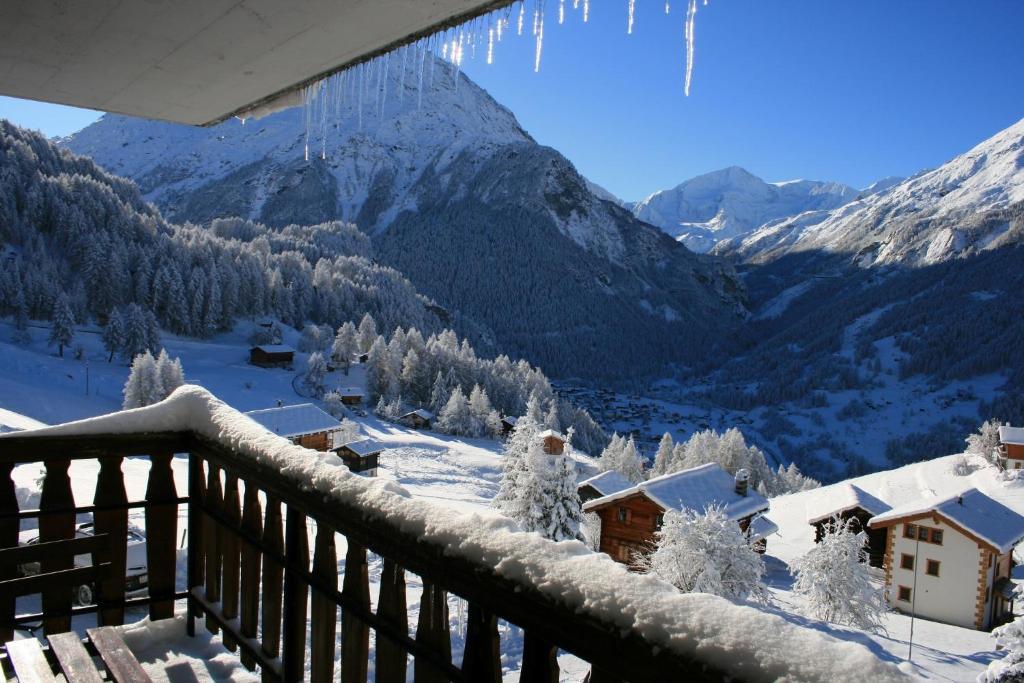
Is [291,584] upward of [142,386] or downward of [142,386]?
upward

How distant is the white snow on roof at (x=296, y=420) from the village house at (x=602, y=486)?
13.3 metres

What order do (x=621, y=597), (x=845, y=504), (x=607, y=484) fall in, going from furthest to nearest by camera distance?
(x=607, y=484) < (x=845, y=504) < (x=621, y=597)

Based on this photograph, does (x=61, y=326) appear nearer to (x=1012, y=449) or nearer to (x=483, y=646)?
(x=483, y=646)

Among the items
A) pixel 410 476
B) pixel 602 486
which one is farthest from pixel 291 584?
pixel 410 476

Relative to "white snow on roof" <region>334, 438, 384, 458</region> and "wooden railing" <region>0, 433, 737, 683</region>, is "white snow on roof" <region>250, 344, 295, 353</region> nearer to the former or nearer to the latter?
"white snow on roof" <region>334, 438, 384, 458</region>

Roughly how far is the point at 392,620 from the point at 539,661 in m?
0.61

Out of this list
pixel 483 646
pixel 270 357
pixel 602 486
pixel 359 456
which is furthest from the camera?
pixel 270 357

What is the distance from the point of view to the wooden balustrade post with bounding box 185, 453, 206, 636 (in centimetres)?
306

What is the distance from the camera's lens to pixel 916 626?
63.6ft

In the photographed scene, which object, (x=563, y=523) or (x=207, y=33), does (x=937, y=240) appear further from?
(x=207, y=33)

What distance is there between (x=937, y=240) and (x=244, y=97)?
23212 cm

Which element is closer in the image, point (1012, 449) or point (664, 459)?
point (1012, 449)

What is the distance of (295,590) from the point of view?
2.27 meters

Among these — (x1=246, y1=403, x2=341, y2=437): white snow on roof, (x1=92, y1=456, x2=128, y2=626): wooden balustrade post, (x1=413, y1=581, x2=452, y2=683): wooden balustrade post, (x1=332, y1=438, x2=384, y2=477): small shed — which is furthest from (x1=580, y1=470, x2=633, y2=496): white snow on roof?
(x1=413, y1=581, x2=452, y2=683): wooden balustrade post
